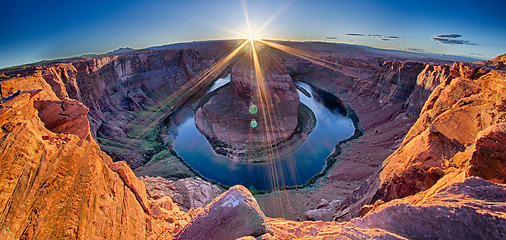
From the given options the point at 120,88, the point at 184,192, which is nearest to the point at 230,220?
the point at 184,192

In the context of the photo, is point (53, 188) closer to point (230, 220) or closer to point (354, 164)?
point (230, 220)

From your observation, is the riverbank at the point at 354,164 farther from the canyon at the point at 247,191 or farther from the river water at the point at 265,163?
the river water at the point at 265,163

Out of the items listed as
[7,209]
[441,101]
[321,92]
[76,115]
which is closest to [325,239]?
[7,209]

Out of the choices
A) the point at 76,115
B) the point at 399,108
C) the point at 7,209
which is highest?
the point at 76,115

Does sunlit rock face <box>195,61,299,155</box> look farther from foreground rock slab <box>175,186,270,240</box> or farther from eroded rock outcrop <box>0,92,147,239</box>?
eroded rock outcrop <box>0,92,147,239</box>

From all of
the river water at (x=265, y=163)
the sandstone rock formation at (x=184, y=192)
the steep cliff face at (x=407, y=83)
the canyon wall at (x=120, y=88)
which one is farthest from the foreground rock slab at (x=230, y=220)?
the steep cliff face at (x=407, y=83)

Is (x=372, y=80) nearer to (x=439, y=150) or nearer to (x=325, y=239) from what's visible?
(x=439, y=150)
